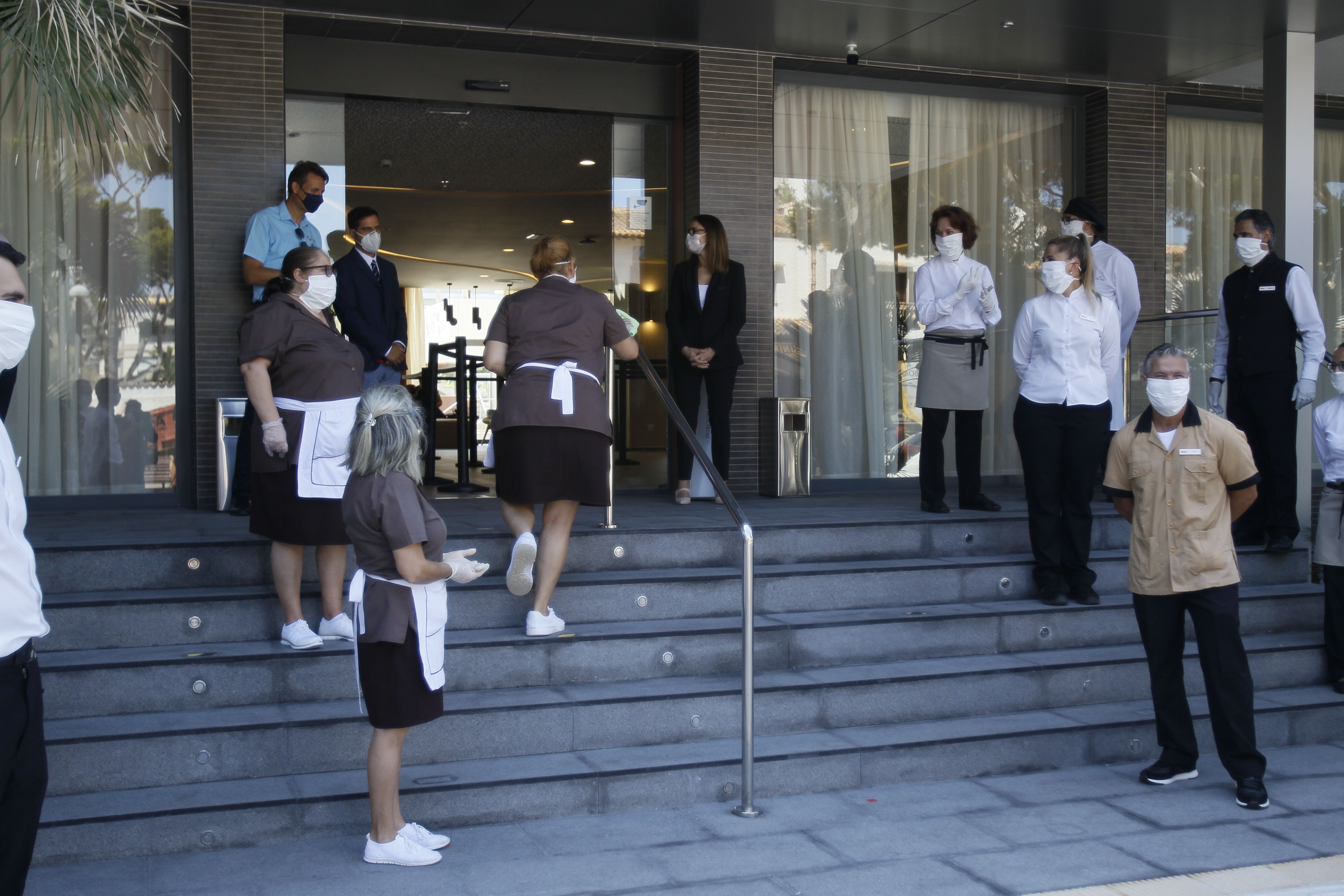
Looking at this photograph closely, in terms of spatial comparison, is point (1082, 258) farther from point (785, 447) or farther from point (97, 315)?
point (97, 315)

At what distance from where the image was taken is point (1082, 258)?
5742 millimetres

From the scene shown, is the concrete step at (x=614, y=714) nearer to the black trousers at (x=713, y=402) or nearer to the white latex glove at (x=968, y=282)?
the white latex glove at (x=968, y=282)

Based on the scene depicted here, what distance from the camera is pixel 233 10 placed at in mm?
7113

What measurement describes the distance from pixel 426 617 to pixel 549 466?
130cm

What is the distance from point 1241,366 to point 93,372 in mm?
6710

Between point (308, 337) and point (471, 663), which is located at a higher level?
point (308, 337)

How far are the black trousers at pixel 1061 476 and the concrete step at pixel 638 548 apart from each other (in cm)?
59

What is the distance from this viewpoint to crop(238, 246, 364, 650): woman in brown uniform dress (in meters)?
4.61

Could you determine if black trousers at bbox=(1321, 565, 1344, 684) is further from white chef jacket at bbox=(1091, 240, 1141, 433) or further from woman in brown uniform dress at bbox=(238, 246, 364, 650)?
Result: woman in brown uniform dress at bbox=(238, 246, 364, 650)

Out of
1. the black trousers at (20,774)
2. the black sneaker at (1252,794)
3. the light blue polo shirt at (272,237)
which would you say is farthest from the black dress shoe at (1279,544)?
the black trousers at (20,774)

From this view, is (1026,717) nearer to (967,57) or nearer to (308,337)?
(308,337)

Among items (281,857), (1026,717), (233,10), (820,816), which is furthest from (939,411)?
(233,10)

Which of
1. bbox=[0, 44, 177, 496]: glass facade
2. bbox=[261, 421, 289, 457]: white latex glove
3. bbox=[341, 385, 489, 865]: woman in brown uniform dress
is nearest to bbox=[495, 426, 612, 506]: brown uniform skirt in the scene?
bbox=[261, 421, 289, 457]: white latex glove

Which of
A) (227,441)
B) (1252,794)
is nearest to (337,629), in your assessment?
(227,441)
